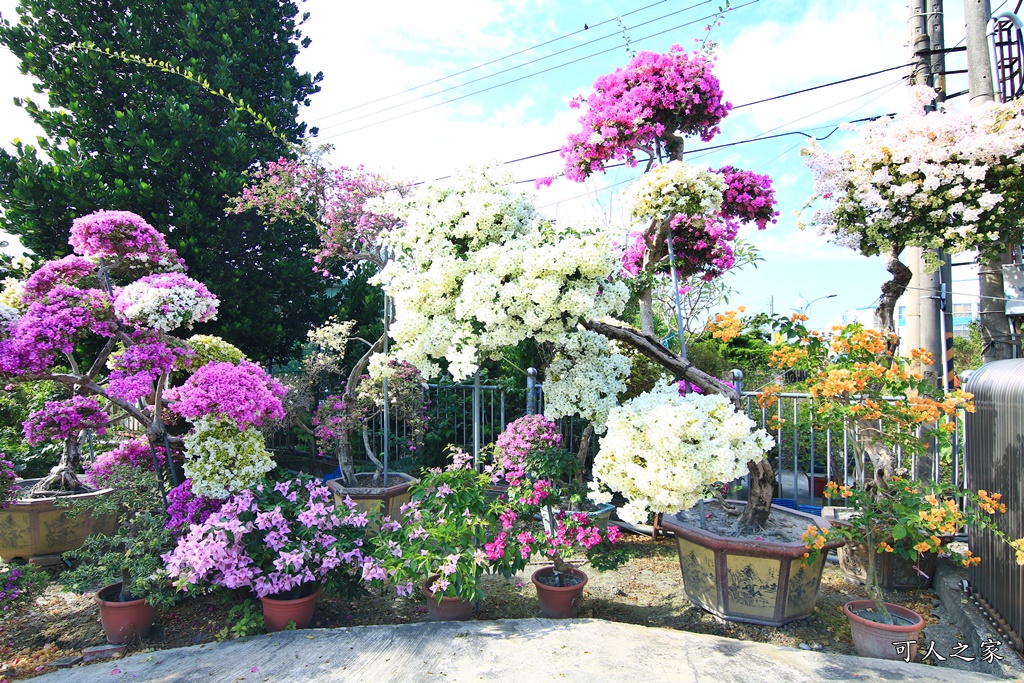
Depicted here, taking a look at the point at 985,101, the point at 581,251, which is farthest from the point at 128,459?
the point at 985,101

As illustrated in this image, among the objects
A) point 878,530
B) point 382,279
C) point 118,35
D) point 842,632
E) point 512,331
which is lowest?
point 842,632

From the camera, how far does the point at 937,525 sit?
3.11 metres

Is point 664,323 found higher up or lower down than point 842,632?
higher up

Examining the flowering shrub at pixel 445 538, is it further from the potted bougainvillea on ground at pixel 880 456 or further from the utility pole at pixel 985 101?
the utility pole at pixel 985 101

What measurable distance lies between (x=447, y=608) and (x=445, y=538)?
20.1 inches

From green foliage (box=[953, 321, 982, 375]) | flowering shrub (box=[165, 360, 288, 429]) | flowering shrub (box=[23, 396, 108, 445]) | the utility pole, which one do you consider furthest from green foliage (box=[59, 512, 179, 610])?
green foliage (box=[953, 321, 982, 375])

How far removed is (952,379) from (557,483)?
3728 mm

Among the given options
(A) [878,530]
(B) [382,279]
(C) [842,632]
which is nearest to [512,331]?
(B) [382,279]

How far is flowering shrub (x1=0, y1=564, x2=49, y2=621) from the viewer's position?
12.0ft

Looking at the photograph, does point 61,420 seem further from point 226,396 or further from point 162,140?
point 162,140

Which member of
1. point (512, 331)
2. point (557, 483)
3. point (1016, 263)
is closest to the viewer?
point (512, 331)

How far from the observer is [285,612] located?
3.60m

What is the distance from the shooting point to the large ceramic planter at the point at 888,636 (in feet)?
10.2

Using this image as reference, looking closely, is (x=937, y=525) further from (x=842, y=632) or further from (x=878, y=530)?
(x=842, y=632)
